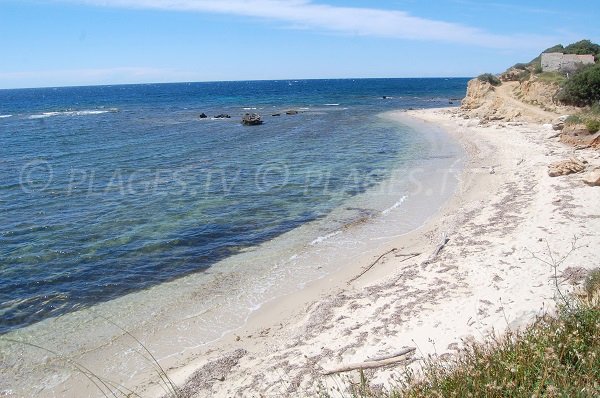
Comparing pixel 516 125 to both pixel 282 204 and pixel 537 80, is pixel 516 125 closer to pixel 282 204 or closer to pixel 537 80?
pixel 537 80

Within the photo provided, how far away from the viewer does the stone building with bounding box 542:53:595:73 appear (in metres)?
42.6

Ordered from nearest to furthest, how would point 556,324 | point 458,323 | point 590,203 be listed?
point 556,324 → point 458,323 → point 590,203

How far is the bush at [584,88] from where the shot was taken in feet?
106

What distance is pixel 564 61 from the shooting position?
4538 cm


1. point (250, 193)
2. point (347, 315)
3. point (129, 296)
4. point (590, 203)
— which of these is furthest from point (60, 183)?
point (590, 203)

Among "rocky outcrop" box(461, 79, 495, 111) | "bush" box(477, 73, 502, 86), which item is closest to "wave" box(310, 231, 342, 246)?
"rocky outcrop" box(461, 79, 495, 111)

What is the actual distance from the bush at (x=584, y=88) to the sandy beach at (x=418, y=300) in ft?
66.1

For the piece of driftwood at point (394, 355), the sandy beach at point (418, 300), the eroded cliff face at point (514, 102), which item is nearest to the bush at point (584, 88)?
the eroded cliff face at point (514, 102)

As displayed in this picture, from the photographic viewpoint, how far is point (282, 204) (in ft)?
63.7

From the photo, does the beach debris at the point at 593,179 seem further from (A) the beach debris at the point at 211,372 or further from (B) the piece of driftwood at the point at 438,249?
(A) the beach debris at the point at 211,372

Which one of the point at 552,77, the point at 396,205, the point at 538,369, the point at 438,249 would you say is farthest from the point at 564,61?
the point at 538,369

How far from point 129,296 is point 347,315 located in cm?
571

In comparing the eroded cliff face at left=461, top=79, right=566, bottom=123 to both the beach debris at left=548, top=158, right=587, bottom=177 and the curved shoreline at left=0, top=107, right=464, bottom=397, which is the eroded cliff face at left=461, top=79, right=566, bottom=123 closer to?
the beach debris at left=548, top=158, right=587, bottom=177

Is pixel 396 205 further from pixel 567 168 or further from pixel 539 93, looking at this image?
pixel 539 93
